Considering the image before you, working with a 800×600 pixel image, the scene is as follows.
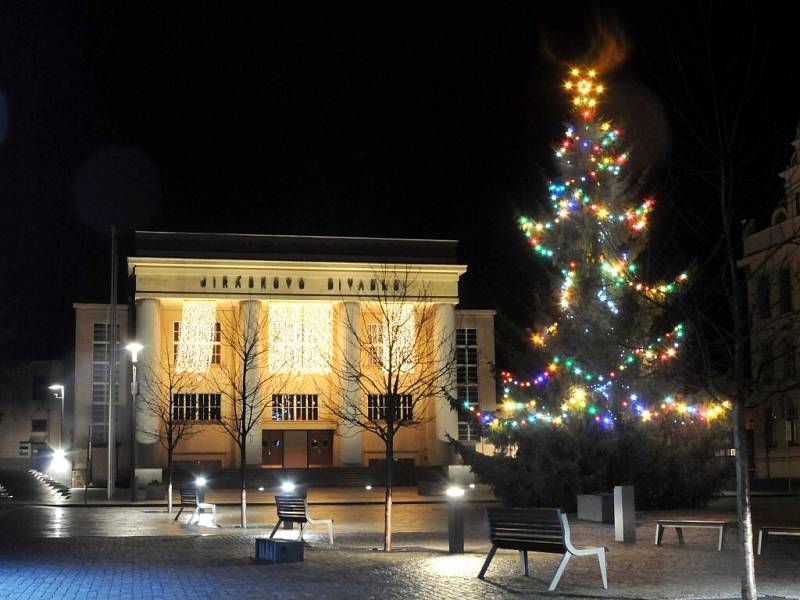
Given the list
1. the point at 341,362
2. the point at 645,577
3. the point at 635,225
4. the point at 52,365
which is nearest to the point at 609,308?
the point at 635,225

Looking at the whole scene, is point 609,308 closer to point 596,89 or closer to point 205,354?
point 596,89

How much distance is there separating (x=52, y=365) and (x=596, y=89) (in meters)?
71.4

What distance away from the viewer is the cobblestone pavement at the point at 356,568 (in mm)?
12883

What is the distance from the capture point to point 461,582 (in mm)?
13648

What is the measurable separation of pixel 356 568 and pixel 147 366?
46.9m

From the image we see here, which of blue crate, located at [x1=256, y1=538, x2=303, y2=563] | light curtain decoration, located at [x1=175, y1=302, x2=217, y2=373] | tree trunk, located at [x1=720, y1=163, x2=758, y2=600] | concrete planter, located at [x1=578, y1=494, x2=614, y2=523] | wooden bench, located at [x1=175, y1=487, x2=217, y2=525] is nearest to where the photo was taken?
tree trunk, located at [x1=720, y1=163, x2=758, y2=600]

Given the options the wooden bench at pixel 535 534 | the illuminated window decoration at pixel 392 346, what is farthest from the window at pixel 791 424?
the wooden bench at pixel 535 534

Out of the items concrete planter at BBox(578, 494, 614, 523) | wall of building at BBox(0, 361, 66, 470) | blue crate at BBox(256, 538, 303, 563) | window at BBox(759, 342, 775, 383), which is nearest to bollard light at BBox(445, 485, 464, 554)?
blue crate at BBox(256, 538, 303, 563)

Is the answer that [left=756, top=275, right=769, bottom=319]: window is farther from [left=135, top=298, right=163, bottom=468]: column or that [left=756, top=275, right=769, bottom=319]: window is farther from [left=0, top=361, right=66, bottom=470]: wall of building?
[left=0, top=361, right=66, bottom=470]: wall of building

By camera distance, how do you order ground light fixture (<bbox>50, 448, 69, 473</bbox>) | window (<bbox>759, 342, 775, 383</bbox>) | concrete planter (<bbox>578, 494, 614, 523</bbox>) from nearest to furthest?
1. window (<bbox>759, 342, 775, 383</bbox>)
2. concrete planter (<bbox>578, 494, 614, 523</bbox>)
3. ground light fixture (<bbox>50, 448, 69, 473</bbox>)

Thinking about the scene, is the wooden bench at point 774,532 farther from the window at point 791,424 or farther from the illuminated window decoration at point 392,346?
the window at point 791,424

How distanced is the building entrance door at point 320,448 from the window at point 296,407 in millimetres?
1129

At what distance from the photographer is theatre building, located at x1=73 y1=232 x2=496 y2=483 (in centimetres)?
6156

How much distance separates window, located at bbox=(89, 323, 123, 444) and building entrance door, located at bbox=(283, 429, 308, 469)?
10215mm
